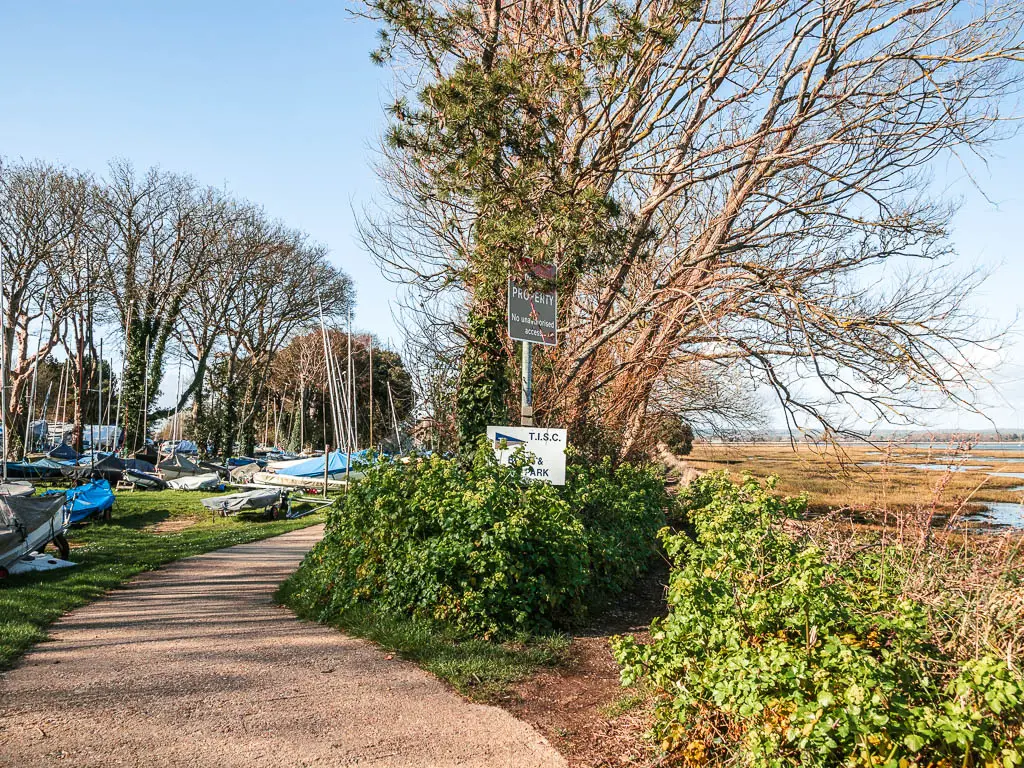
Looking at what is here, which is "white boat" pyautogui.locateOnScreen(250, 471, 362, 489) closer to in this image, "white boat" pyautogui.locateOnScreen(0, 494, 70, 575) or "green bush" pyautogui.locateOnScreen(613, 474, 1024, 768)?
"white boat" pyautogui.locateOnScreen(0, 494, 70, 575)

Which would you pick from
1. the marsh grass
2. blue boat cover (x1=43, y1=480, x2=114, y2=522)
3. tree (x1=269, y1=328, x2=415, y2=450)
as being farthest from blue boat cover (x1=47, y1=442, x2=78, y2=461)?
the marsh grass

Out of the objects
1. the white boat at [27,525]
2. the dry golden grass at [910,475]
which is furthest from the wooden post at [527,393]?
the white boat at [27,525]

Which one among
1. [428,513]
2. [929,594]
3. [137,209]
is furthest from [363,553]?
[137,209]

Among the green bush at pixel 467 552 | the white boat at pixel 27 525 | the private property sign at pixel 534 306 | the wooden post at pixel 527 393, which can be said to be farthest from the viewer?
the white boat at pixel 27 525

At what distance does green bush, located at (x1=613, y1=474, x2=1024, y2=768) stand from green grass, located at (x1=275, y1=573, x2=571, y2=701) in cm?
128

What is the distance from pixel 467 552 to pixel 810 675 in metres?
3.25

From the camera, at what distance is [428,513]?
6.51 metres

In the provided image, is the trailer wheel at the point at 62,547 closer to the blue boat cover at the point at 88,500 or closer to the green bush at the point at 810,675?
the blue boat cover at the point at 88,500

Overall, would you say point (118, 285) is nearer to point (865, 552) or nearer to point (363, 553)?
point (363, 553)

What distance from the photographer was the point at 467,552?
5.94m

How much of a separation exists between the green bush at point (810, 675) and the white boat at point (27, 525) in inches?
347

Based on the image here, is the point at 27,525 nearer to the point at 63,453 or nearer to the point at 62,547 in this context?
the point at 62,547

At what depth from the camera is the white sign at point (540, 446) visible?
295 inches

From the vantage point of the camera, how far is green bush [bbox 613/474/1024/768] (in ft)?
9.16
